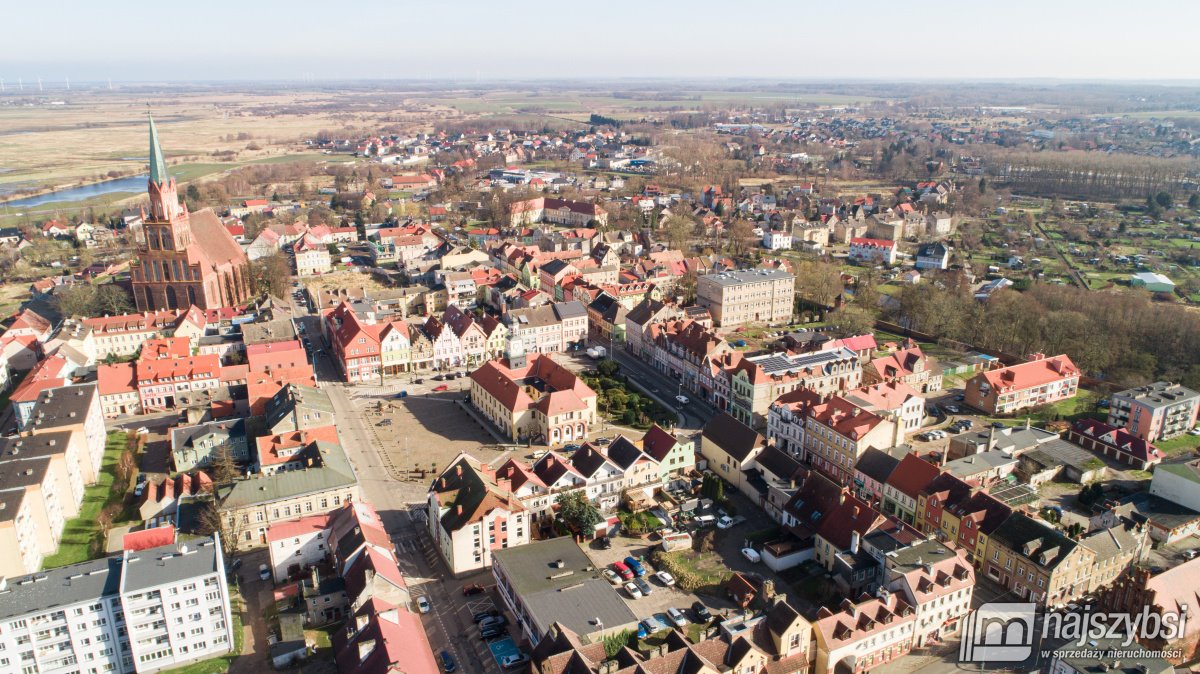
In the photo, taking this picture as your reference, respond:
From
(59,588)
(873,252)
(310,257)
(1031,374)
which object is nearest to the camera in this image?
(59,588)

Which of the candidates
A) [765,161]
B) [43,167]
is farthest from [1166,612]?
[43,167]

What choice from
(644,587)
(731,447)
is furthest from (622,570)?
(731,447)

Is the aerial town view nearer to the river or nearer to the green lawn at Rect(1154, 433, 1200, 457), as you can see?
the green lawn at Rect(1154, 433, 1200, 457)

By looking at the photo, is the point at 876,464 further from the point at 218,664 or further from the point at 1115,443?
the point at 218,664

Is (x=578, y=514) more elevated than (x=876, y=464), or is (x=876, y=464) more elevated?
(x=876, y=464)

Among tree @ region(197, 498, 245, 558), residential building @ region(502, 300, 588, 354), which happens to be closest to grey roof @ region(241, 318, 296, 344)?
residential building @ region(502, 300, 588, 354)

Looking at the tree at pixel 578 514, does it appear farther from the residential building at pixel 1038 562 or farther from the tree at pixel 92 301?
the tree at pixel 92 301

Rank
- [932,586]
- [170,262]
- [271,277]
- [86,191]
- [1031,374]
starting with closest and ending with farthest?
[932,586], [1031,374], [170,262], [271,277], [86,191]

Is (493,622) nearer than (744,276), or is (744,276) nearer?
(493,622)
